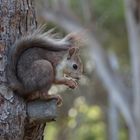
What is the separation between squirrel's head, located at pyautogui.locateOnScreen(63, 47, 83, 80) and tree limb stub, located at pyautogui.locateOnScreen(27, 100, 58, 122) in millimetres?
165

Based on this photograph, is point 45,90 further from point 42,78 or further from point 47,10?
point 47,10

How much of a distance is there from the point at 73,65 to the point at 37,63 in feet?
0.72

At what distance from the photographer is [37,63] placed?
2316 millimetres

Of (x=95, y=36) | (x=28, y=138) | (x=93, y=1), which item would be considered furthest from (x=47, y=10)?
(x=28, y=138)

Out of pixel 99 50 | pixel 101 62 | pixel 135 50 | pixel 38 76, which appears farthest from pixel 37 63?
pixel 99 50

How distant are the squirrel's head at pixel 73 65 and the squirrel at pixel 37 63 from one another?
0.06 feet

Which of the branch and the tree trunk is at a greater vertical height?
the branch

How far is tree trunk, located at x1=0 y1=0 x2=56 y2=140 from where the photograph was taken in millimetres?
2266

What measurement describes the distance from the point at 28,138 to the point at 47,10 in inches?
358

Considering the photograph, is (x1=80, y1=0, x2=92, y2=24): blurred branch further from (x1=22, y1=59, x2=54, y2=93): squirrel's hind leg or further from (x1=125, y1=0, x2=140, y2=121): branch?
(x1=22, y1=59, x2=54, y2=93): squirrel's hind leg

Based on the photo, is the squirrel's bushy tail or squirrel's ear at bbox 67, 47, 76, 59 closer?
the squirrel's bushy tail

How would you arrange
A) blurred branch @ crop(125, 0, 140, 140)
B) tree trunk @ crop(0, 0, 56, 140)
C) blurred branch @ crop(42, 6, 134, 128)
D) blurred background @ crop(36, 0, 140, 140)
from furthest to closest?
blurred branch @ crop(42, 6, 134, 128), blurred background @ crop(36, 0, 140, 140), blurred branch @ crop(125, 0, 140, 140), tree trunk @ crop(0, 0, 56, 140)

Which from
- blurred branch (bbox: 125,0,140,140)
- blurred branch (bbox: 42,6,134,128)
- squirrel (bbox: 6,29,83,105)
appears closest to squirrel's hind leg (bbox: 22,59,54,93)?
squirrel (bbox: 6,29,83,105)

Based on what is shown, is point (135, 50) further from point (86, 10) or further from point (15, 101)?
point (15, 101)
